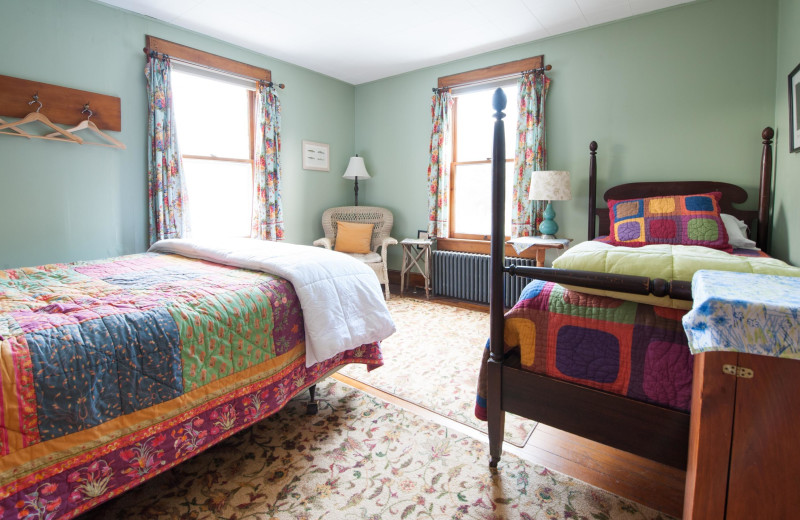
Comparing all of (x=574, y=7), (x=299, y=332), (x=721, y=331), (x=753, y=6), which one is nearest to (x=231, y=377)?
(x=299, y=332)

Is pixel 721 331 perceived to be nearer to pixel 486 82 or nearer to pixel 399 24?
pixel 399 24

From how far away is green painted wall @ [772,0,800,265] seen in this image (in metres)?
2.34

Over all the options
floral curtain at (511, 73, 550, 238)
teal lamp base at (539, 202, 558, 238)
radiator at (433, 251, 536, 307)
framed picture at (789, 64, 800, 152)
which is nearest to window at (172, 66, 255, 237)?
radiator at (433, 251, 536, 307)

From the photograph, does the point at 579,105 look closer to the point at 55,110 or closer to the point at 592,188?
the point at 592,188

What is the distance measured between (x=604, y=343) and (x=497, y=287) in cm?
41

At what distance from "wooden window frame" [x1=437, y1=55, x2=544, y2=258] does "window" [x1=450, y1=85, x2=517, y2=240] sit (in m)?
0.01

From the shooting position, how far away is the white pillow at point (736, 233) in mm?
2660

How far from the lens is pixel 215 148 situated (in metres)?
3.99

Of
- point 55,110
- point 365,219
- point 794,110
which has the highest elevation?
point 55,110

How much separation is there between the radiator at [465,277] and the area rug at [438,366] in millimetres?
318

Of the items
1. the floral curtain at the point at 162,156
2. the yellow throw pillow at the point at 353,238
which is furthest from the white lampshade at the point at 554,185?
the floral curtain at the point at 162,156

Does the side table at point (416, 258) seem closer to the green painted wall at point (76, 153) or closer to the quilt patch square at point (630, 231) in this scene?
the quilt patch square at point (630, 231)

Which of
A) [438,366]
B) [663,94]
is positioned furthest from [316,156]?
[663,94]

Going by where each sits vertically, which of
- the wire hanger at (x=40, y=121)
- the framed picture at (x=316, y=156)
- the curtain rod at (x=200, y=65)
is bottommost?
the wire hanger at (x=40, y=121)
